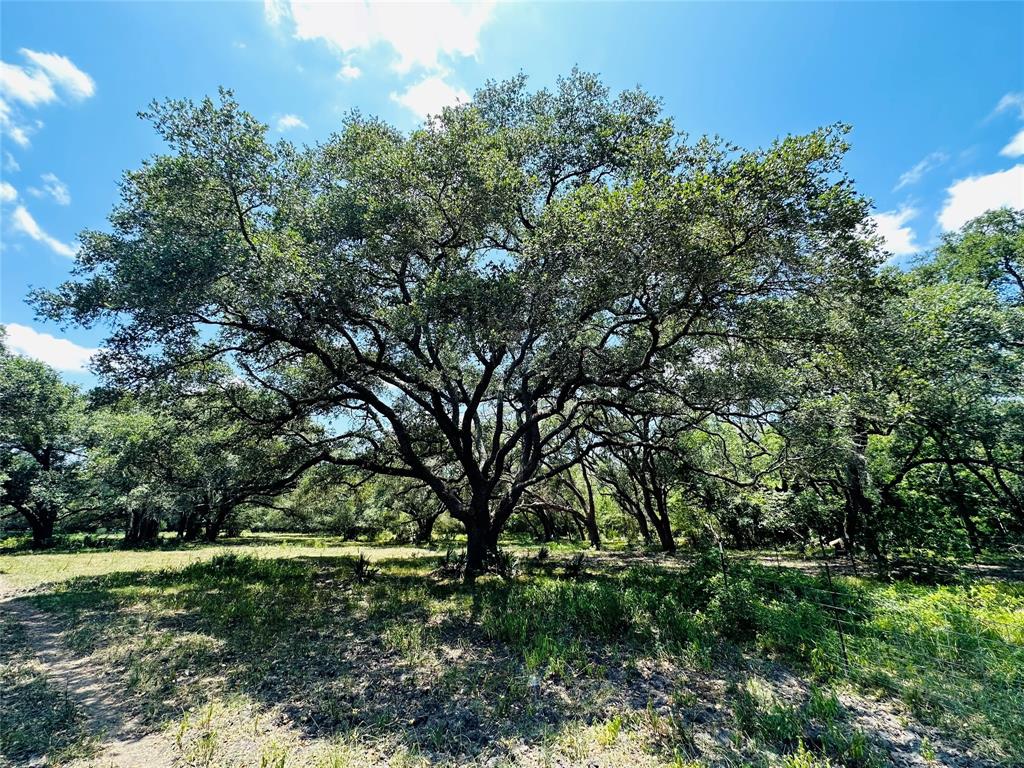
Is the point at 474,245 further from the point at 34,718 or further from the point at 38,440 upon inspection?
the point at 38,440

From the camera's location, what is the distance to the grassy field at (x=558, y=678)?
4.05 meters

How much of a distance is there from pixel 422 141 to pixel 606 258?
5400mm

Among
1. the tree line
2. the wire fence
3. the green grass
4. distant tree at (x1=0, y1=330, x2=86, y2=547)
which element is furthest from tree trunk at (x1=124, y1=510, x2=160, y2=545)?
the wire fence

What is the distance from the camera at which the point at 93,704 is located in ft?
16.0

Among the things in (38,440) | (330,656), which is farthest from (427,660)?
(38,440)

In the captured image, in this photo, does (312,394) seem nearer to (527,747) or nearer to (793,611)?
(527,747)

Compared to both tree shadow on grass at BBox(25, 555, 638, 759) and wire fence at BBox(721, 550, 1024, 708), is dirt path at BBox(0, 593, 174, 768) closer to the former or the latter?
tree shadow on grass at BBox(25, 555, 638, 759)

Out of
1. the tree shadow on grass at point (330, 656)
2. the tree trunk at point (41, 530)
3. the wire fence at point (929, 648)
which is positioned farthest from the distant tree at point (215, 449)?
the tree trunk at point (41, 530)

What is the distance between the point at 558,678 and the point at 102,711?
5.30 metres

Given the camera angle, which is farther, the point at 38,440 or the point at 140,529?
the point at 140,529

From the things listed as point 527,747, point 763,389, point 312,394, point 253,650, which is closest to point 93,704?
point 253,650

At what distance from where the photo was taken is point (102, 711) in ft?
15.5

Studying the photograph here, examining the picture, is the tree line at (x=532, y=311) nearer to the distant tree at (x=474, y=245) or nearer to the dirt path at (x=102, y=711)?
the distant tree at (x=474, y=245)

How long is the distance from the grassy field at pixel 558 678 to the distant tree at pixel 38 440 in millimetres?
23347
